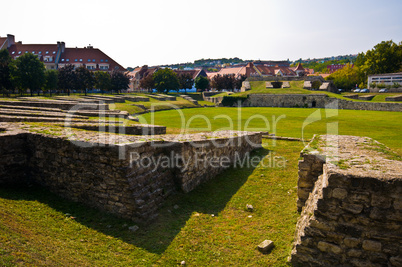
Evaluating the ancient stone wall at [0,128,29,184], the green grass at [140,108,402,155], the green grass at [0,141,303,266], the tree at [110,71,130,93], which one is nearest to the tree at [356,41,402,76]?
the green grass at [140,108,402,155]

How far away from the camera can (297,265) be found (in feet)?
16.1

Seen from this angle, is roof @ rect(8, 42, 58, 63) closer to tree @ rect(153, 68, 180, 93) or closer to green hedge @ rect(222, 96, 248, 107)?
tree @ rect(153, 68, 180, 93)

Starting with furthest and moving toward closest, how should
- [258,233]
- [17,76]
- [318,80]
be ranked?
[318,80]
[17,76]
[258,233]

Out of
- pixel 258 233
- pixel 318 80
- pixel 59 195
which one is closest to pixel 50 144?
pixel 59 195

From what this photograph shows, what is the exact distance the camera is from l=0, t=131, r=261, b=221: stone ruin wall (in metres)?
6.30

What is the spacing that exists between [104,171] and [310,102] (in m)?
48.0

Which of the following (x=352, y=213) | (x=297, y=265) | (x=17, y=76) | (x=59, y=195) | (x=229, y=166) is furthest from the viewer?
(x=17, y=76)

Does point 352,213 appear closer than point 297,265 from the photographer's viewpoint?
Yes

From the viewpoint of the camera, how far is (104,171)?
6.50 meters

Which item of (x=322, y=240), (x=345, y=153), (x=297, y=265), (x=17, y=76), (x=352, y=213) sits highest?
(x=17, y=76)

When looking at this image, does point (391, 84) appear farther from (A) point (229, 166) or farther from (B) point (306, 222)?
(B) point (306, 222)

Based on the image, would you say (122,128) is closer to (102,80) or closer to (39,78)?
(39,78)

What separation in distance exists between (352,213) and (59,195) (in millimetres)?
7104

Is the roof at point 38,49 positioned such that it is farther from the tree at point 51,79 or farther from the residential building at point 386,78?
the residential building at point 386,78
